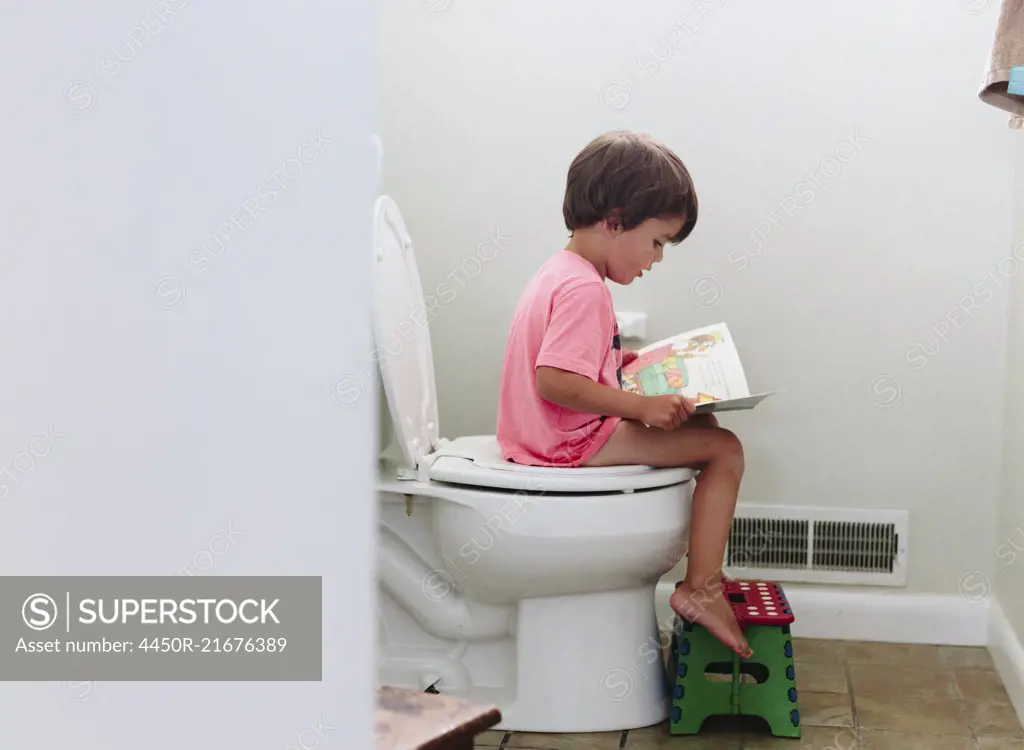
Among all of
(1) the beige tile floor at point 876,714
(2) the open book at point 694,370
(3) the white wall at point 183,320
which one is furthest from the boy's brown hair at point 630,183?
(3) the white wall at point 183,320

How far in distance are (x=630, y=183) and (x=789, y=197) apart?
424 millimetres

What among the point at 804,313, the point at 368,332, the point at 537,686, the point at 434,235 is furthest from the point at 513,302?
the point at 368,332

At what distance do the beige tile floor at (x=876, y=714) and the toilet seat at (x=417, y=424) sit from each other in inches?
13.7

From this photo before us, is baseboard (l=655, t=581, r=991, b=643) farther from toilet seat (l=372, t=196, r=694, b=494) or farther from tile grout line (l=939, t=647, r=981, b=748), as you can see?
toilet seat (l=372, t=196, r=694, b=494)

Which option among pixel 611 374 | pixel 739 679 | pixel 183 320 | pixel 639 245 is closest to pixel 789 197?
pixel 639 245

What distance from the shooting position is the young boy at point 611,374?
Answer: 1.45 metres

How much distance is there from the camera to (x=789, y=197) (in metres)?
1.80

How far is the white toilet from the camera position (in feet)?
4.73

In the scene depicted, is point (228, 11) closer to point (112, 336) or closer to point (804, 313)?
point (112, 336)

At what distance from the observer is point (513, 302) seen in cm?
188

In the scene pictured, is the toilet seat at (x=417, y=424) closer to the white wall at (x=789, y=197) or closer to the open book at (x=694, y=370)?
the open book at (x=694, y=370)

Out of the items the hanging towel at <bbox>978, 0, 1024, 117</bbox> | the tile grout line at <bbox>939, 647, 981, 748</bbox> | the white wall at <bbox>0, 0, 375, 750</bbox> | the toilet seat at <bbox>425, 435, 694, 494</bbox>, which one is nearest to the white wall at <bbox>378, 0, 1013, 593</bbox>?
the tile grout line at <bbox>939, 647, 981, 748</bbox>

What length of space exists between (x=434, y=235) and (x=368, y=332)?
1630 mm

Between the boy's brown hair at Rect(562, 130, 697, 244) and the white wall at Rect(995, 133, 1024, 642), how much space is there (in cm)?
58
